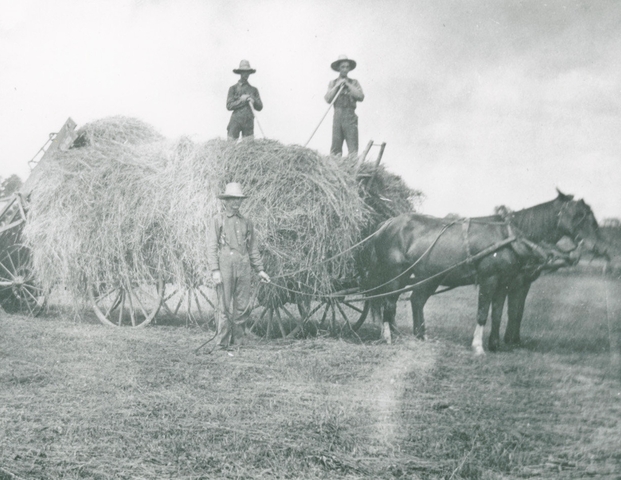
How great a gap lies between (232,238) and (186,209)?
813mm

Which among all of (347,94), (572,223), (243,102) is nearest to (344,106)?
(347,94)

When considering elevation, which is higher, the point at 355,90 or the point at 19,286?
the point at 355,90

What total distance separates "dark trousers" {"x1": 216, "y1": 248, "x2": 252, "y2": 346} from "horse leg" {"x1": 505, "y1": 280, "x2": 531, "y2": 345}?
9.95 ft

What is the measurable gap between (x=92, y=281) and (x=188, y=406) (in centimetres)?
404

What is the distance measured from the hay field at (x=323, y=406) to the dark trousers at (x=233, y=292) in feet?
0.87

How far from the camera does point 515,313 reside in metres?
6.67

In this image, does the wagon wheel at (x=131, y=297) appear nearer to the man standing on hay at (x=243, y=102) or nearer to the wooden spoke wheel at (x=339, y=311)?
the wooden spoke wheel at (x=339, y=311)

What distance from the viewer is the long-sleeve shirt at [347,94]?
8.14m

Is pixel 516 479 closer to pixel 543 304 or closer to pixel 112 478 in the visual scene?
pixel 112 478

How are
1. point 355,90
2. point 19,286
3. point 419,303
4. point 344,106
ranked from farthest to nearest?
point 19,286 < point 344,106 < point 355,90 < point 419,303

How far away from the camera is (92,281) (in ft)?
25.2

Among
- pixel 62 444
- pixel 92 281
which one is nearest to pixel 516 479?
pixel 62 444

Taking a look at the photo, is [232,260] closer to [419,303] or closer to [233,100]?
[419,303]

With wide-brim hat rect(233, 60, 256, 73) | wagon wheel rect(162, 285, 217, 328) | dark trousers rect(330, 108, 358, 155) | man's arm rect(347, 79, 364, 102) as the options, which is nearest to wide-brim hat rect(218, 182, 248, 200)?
wagon wheel rect(162, 285, 217, 328)
